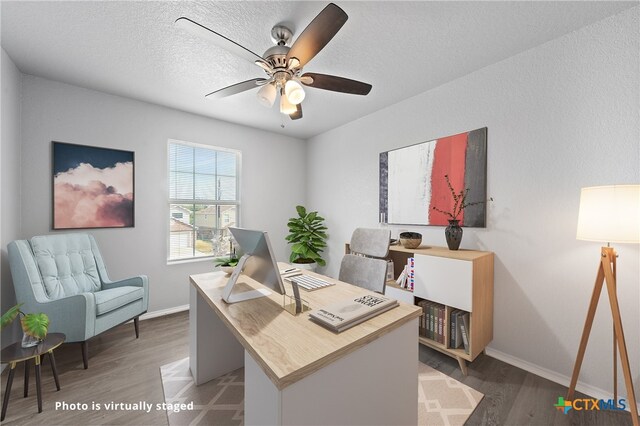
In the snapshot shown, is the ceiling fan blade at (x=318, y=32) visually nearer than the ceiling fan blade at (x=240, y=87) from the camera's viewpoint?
Yes

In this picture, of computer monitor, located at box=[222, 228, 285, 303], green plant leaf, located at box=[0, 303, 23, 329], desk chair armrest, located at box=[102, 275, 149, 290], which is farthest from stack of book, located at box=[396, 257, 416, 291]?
green plant leaf, located at box=[0, 303, 23, 329]

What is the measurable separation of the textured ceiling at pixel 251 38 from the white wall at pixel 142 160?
250mm

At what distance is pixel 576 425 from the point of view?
1.47 m

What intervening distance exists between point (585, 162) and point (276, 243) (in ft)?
12.1

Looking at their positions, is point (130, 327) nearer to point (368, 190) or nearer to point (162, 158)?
point (162, 158)

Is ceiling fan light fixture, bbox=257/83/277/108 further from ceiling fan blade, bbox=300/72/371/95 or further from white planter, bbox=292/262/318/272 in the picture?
white planter, bbox=292/262/318/272

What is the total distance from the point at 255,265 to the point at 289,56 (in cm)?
128

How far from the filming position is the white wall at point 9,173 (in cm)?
200

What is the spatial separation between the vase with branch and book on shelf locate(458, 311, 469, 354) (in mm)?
581

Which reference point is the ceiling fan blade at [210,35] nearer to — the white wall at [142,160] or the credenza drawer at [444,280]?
the credenza drawer at [444,280]

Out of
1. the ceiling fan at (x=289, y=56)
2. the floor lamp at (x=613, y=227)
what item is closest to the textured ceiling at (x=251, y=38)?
the ceiling fan at (x=289, y=56)

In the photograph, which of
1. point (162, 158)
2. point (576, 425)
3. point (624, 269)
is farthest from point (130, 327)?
point (624, 269)

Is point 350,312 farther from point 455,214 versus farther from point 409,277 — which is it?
point 455,214

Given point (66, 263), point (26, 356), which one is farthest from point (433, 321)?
point (66, 263)
